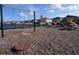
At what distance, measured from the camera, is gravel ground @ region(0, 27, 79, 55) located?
4.54m

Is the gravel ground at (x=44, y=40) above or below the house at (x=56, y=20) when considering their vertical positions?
below

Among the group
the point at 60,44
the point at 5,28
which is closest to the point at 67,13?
the point at 60,44

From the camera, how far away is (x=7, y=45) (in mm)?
4559

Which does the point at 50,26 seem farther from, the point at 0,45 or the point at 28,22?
the point at 0,45

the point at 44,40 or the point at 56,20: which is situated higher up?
the point at 56,20

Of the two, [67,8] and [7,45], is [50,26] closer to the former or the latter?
[67,8]

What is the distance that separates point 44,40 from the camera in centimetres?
459

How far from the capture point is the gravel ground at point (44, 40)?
14.9 feet

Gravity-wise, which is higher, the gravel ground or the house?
the house

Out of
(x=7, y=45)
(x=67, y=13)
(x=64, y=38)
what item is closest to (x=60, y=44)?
(x=64, y=38)
